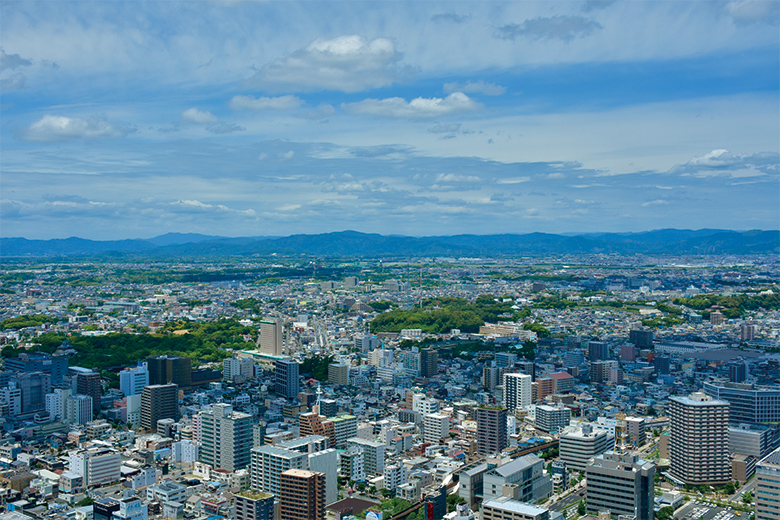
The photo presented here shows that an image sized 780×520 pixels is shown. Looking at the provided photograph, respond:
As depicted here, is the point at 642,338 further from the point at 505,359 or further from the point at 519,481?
the point at 519,481

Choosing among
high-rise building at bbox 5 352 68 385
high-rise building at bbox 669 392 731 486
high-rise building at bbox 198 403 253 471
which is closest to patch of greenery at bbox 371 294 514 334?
high-rise building at bbox 5 352 68 385

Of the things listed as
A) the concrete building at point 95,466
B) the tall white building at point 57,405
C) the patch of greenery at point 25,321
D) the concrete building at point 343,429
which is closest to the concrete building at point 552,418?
the concrete building at point 343,429

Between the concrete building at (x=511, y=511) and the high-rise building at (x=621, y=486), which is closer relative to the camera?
the concrete building at (x=511, y=511)

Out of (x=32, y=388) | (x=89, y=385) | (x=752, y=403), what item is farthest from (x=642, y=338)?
(x=32, y=388)

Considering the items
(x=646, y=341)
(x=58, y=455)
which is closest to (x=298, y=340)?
(x=646, y=341)

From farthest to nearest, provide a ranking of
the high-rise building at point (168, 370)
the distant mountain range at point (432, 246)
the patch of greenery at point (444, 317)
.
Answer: the distant mountain range at point (432, 246), the patch of greenery at point (444, 317), the high-rise building at point (168, 370)

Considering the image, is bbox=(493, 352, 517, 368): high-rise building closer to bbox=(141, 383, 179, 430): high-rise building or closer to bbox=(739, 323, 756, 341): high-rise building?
bbox=(141, 383, 179, 430): high-rise building

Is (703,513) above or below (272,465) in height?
below

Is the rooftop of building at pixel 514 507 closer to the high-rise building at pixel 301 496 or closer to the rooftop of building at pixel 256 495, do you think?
the high-rise building at pixel 301 496
